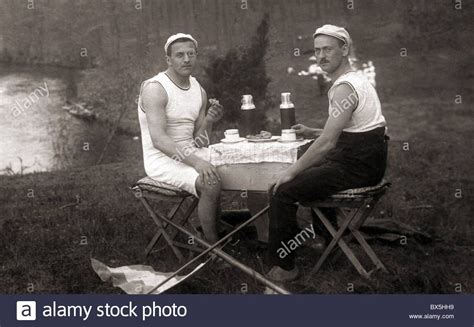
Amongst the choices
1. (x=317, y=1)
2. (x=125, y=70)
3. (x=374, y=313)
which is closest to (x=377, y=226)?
(x=374, y=313)

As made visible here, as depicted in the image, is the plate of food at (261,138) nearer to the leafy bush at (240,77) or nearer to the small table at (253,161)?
the small table at (253,161)

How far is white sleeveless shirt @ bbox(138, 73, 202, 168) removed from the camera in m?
4.35

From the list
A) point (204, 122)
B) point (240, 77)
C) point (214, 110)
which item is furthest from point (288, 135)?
point (240, 77)

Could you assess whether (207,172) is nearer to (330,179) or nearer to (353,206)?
(330,179)

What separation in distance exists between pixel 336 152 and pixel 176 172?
44.7 inches

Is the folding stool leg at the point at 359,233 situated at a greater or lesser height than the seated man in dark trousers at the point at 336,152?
lesser

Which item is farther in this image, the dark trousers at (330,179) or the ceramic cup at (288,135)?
the ceramic cup at (288,135)

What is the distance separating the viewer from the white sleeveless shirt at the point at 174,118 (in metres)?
4.35

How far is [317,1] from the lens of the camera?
7.26 meters

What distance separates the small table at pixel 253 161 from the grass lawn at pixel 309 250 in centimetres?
57

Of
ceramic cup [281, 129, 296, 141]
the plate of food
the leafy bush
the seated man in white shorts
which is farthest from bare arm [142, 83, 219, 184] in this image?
the leafy bush

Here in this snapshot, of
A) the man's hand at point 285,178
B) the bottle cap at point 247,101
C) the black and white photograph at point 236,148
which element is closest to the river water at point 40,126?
the black and white photograph at point 236,148

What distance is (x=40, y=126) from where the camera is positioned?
7555 mm

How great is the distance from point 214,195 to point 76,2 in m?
4.15
